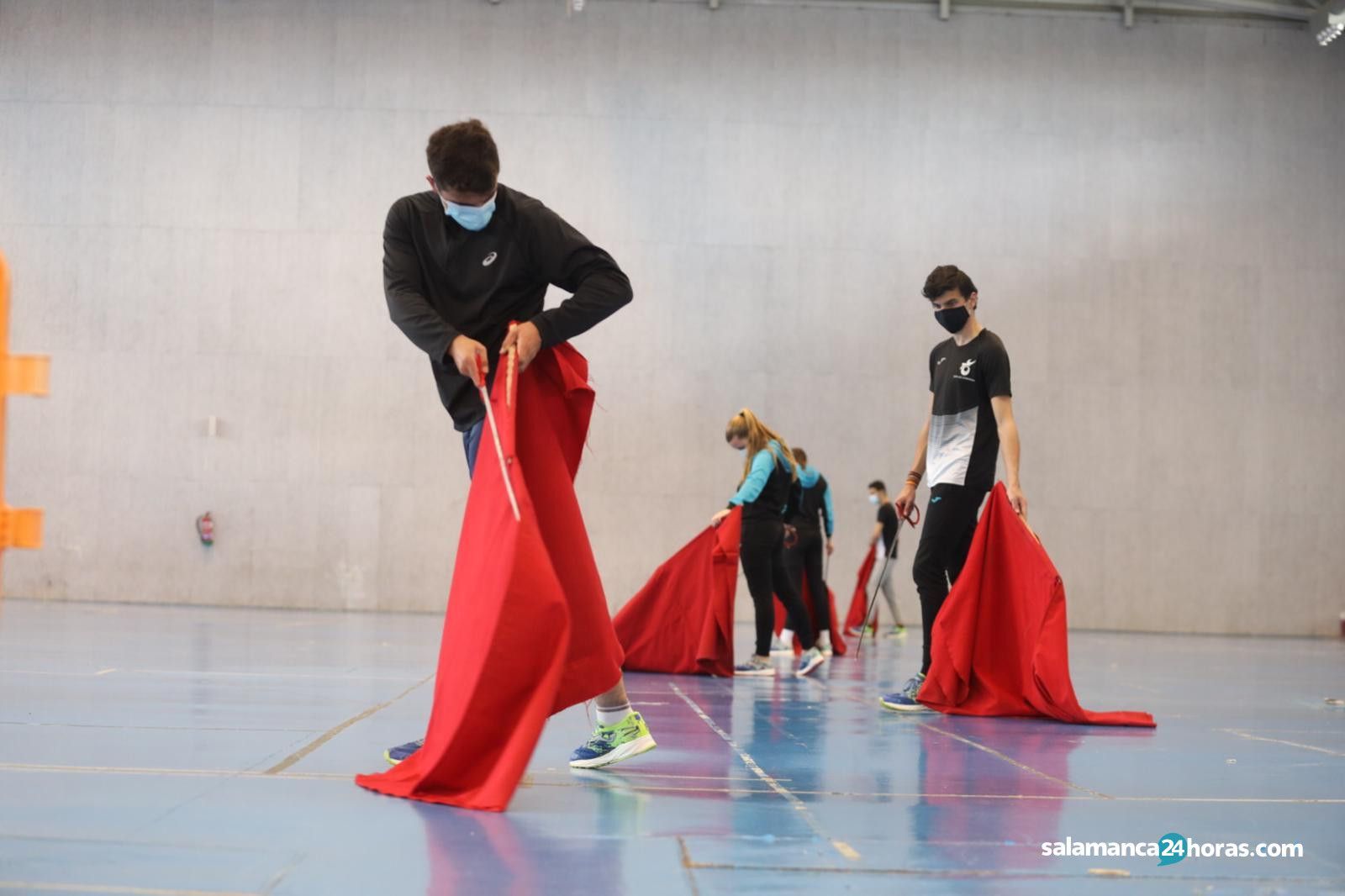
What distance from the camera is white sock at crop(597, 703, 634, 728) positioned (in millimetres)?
3178

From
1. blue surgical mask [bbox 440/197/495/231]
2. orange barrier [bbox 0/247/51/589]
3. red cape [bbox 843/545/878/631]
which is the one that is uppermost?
blue surgical mask [bbox 440/197/495/231]

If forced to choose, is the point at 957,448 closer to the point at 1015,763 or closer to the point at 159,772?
the point at 1015,763

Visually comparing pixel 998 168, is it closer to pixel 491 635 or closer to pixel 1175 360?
pixel 1175 360

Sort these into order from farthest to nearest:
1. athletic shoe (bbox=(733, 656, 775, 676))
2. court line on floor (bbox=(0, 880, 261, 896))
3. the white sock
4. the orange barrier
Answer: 1. athletic shoe (bbox=(733, 656, 775, 676))
2. the white sock
3. court line on floor (bbox=(0, 880, 261, 896))
4. the orange barrier

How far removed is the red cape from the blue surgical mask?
9.45 metres

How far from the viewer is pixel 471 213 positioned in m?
2.94

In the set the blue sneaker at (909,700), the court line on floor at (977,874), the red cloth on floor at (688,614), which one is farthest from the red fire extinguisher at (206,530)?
the court line on floor at (977,874)

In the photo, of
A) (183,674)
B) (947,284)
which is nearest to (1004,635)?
(947,284)

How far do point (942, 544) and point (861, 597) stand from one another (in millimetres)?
7476

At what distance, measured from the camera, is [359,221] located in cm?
1387

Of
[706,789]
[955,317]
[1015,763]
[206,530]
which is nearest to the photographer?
[706,789]

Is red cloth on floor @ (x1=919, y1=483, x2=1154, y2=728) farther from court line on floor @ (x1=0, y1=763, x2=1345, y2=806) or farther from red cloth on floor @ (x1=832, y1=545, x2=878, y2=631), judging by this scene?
red cloth on floor @ (x1=832, y1=545, x2=878, y2=631)

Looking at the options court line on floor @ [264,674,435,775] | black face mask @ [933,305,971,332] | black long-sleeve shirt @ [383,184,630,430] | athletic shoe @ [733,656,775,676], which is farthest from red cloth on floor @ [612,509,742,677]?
black long-sleeve shirt @ [383,184,630,430]

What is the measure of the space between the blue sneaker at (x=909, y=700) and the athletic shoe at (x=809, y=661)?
1.79 meters
